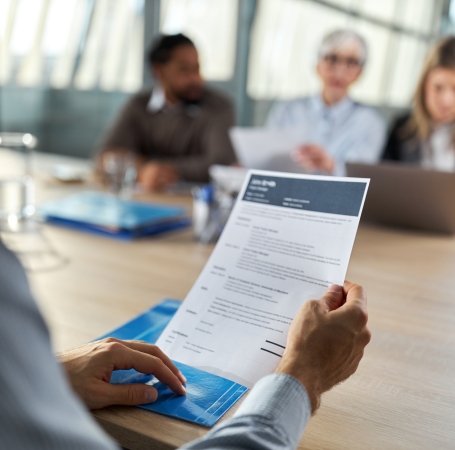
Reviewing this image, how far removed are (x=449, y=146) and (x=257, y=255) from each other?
229 centimetres

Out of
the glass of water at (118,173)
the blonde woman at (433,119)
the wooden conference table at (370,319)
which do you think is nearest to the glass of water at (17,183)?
the wooden conference table at (370,319)

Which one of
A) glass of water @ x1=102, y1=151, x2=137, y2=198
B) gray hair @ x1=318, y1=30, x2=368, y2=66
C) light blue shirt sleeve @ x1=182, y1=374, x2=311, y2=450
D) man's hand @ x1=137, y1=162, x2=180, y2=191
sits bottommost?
man's hand @ x1=137, y1=162, x2=180, y2=191

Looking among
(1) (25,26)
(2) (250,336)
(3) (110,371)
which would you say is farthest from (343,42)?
(1) (25,26)

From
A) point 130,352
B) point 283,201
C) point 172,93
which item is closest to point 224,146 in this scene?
point 172,93

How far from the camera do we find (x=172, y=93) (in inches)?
126

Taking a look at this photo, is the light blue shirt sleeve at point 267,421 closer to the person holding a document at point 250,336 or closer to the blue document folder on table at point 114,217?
the person holding a document at point 250,336

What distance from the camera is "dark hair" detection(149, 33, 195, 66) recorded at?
315 cm

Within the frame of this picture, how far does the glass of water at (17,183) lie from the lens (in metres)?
1.70

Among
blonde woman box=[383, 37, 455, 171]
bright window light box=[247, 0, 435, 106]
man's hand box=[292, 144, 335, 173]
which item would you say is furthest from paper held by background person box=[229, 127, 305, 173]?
bright window light box=[247, 0, 435, 106]

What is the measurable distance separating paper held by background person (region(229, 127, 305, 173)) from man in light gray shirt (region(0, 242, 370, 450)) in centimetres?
120

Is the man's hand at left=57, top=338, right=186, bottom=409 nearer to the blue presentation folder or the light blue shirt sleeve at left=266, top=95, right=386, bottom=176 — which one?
the blue presentation folder

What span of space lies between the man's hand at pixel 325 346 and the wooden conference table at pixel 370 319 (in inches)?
3.2

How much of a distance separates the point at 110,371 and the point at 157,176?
173 centimetres

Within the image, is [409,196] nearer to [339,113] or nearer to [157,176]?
[157,176]
